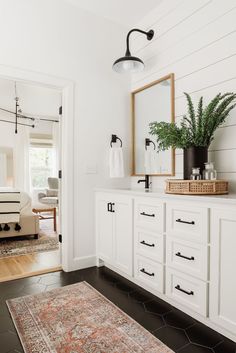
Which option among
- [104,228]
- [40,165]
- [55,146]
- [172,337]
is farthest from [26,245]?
[55,146]

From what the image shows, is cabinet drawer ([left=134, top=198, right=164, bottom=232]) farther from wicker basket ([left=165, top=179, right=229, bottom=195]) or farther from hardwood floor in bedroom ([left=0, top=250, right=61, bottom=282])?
hardwood floor in bedroom ([left=0, top=250, right=61, bottom=282])

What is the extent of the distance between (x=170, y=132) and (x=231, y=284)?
3.81ft

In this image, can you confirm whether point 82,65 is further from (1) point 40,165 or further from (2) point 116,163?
(1) point 40,165

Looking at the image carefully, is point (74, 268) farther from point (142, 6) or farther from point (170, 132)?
point (142, 6)

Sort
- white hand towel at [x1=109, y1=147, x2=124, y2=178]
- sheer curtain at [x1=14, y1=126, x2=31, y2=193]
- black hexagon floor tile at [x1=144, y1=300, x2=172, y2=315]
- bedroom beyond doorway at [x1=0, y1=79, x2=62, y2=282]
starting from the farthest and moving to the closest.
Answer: sheer curtain at [x1=14, y1=126, x2=31, y2=193]
bedroom beyond doorway at [x1=0, y1=79, x2=62, y2=282]
white hand towel at [x1=109, y1=147, x2=124, y2=178]
black hexagon floor tile at [x1=144, y1=300, x2=172, y2=315]

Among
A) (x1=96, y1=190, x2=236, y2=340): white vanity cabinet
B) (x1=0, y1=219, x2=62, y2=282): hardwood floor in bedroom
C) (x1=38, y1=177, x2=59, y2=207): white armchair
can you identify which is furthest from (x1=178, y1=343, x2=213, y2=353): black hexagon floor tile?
(x1=38, y1=177, x2=59, y2=207): white armchair

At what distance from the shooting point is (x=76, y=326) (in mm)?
1724

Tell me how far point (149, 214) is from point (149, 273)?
493 millimetres

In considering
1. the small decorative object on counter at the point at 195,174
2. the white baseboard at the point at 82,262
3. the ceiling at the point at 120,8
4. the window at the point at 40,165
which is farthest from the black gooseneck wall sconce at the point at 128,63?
the window at the point at 40,165

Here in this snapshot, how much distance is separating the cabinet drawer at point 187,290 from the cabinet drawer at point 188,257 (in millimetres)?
51

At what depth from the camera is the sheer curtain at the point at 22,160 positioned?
20.7 ft

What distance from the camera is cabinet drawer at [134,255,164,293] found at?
2001 millimetres

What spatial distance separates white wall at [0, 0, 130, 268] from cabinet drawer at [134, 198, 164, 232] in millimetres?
806

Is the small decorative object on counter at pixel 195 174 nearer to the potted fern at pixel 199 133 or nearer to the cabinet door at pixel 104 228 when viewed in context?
the potted fern at pixel 199 133
